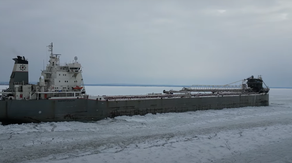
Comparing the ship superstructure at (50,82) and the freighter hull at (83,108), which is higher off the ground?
the ship superstructure at (50,82)

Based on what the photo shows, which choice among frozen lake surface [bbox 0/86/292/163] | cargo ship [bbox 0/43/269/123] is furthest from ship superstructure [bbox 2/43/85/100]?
frozen lake surface [bbox 0/86/292/163]

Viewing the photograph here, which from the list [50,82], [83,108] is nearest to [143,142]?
[83,108]

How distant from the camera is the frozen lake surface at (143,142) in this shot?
9.70 m

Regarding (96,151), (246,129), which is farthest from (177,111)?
(96,151)

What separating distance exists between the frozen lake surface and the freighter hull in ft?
2.98

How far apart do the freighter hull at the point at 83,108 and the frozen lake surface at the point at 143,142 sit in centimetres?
91

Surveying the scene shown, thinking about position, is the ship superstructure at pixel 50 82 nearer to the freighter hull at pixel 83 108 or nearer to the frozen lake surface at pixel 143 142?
the freighter hull at pixel 83 108

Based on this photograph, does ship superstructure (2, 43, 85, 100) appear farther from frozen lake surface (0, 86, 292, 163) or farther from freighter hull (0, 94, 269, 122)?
frozen lake surface (0, 86, 292, 163)

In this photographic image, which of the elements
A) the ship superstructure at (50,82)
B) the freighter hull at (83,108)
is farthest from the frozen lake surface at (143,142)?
the ship superstructure at (50,82)

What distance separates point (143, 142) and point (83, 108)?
7.94 m

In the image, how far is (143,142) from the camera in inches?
474

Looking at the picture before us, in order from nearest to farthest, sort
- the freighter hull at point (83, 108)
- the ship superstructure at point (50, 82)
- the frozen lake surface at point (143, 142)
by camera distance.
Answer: the frozen lake surface at point (143, 142)
the freighter hull at point (83, 108)
the ship superstructure at point (50, 82)

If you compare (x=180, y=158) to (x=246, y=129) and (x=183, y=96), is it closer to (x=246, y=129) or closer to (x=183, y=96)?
(x=246, y=129)

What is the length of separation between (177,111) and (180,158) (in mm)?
14830
